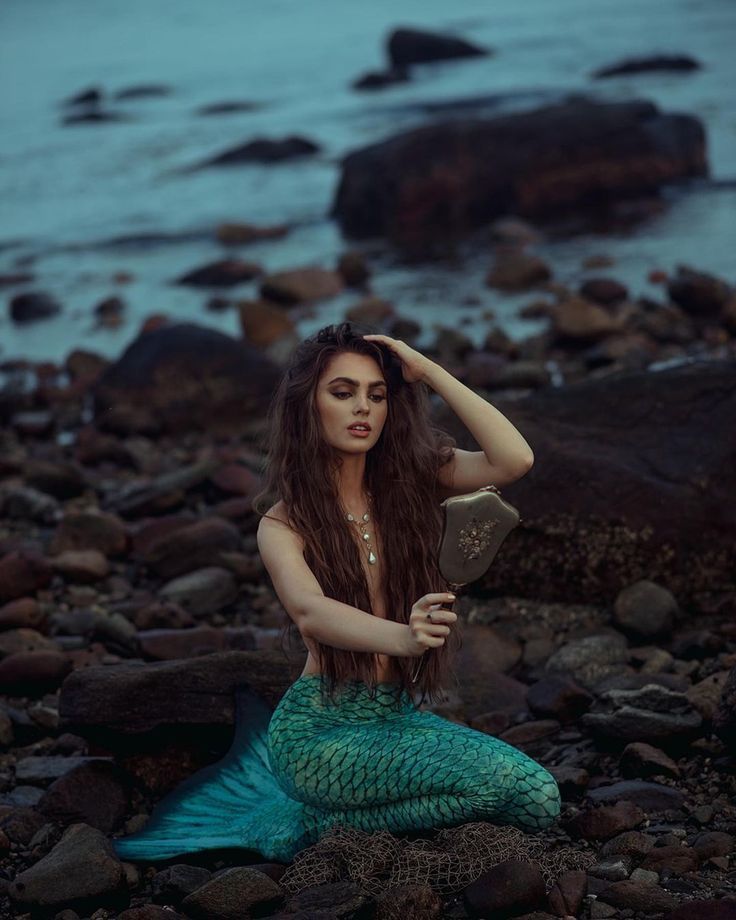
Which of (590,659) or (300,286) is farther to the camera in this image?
(300,286)

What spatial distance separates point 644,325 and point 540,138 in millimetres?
6691

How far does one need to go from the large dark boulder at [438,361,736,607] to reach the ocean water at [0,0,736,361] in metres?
5.86

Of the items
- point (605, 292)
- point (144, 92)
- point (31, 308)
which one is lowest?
point (144, 92)

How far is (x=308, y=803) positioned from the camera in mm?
4523

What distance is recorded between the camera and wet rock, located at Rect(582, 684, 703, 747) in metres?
4.96

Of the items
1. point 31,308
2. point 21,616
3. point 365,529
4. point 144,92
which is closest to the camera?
point 365,529

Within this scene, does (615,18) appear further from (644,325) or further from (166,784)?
(166,784)

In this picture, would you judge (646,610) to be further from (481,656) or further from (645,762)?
(645,762)

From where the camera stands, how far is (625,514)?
6375 mm

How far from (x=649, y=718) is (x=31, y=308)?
40.1 ft

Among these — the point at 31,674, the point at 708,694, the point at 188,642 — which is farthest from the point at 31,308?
the point at 708,694

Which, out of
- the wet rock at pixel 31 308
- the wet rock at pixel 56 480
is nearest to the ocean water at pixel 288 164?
the wet rock at pixel 31 308

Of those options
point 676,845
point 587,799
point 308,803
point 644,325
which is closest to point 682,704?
point 587,799

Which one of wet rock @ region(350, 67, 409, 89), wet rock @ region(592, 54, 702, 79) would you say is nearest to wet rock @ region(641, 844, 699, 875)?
wet rock @ region(592, 54, 702, 79)
